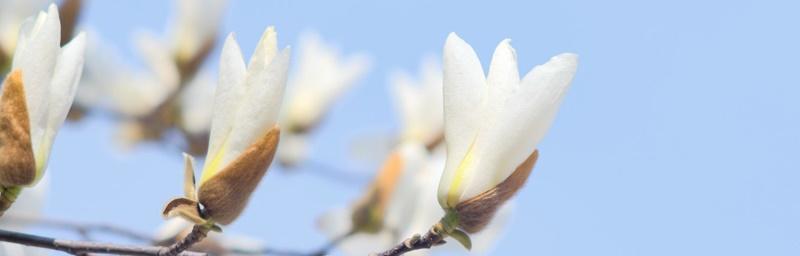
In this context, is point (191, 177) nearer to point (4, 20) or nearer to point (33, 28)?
point (33, 28)

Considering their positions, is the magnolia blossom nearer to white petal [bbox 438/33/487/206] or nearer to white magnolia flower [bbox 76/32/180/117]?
white petal [bbox 438/33/487/206]

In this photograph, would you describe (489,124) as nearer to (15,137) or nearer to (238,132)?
(238,132)

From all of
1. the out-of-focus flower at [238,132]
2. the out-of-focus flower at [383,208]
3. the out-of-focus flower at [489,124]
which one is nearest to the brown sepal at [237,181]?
the out-of-focus flower at [238,132]

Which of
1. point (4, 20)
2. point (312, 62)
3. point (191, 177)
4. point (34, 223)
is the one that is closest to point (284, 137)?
point (312, 62)

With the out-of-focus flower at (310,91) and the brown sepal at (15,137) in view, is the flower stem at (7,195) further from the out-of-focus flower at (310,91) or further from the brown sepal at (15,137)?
the out-of-focus flower at (310,91)

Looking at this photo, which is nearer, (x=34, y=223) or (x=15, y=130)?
(x=15, y=130)

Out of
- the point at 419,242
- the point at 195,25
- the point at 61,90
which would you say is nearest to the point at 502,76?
the point at 419,242
